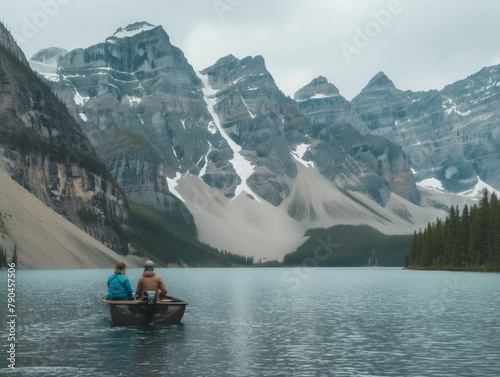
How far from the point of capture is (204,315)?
2451 inches

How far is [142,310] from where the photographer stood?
5262cm

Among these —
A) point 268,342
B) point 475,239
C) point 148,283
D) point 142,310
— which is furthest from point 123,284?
point 475,239

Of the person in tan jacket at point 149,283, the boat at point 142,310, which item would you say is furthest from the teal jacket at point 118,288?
the person in tan jacket at point 149,283

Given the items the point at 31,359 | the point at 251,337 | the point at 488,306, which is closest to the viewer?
the point at 31,359

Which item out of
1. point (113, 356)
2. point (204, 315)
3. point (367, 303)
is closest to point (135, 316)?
point (204, 315)

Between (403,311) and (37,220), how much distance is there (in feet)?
483

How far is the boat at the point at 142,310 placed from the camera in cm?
5253

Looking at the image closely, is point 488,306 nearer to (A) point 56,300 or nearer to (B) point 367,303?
(B) point 367,303

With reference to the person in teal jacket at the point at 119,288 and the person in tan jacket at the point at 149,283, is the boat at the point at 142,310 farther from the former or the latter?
the person in teal jacket at the point at 119,288

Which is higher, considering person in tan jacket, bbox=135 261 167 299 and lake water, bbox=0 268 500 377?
person in tan jacket, bbox=135 261 167 299

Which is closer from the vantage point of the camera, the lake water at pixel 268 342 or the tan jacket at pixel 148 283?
the lake water at pixel 268 342

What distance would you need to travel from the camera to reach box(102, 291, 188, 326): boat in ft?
172

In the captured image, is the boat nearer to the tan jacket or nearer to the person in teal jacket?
the tan jacket

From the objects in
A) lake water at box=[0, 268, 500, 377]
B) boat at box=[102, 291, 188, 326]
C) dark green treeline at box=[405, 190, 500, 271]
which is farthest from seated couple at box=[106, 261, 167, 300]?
dark green treeline at box=[405, 190, 500, 271]
